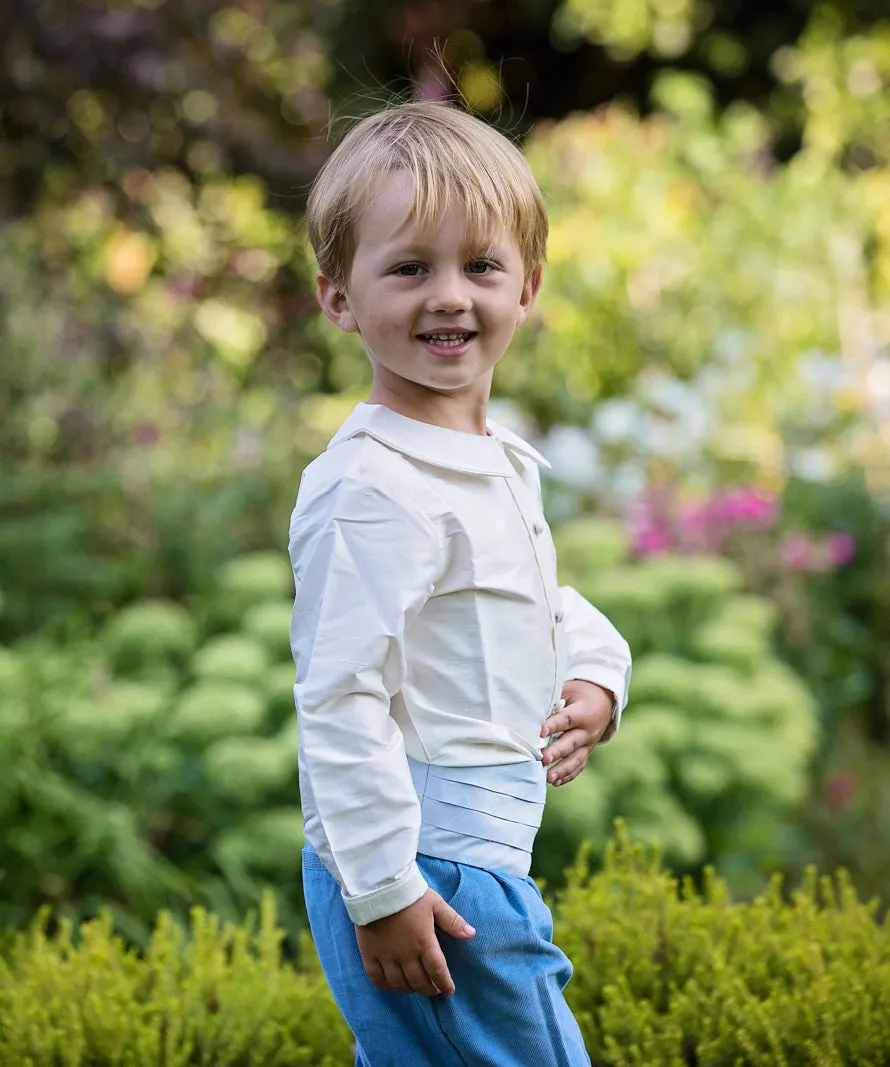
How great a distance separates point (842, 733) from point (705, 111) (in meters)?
4.86

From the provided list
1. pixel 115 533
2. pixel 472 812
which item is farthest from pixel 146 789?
pixel 472 812

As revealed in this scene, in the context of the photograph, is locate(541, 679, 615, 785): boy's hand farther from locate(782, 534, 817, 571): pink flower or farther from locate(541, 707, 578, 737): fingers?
locate(782, 534, 817, 571): pink flower

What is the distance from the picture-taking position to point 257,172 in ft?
22.7

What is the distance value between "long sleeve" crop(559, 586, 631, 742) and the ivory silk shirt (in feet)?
0.31

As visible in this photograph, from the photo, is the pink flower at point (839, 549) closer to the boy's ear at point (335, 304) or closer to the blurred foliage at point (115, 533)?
the blurred foliage at point (115, 533)

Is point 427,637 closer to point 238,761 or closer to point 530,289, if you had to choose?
point 530,289

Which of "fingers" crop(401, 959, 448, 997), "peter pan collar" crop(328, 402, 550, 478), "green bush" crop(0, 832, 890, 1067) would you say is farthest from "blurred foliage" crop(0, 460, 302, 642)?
"fingers" crop(401, 959, 448, 997)

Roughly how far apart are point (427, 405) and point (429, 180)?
0.89ft

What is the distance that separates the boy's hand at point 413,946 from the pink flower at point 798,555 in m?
3.33

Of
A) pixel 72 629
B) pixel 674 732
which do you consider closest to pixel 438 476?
pixel 674 732

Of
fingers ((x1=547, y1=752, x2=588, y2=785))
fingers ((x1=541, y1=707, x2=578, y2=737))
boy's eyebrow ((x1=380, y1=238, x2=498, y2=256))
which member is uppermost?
boy's eyebrow ((x1=380, y1=238, x2=498, y2=256))

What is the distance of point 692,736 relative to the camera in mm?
3564

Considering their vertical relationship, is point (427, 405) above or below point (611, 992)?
above

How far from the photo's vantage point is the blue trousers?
5.20 ft
